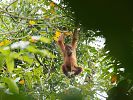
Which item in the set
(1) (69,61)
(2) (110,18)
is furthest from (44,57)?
(2) (110,18)

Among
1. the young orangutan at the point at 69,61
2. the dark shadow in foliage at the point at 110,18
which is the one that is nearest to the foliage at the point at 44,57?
the young orangutan at the point at 69,61

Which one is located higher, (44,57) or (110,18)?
(44,57)

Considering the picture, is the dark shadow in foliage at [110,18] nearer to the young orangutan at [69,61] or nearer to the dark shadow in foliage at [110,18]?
the dark shadow in foliage at [110,18]

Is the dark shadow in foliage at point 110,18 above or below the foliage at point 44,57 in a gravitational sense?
below

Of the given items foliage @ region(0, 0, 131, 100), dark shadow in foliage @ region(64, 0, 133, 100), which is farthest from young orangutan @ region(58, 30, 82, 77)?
dark shadow in foliage @ region(64, 0, 133, 100)

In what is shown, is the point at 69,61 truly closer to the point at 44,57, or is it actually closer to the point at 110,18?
the point at 44,57

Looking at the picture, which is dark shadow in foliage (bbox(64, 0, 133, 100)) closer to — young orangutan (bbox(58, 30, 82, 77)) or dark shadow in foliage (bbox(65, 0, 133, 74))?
dark shadow in foliage (bbox(65, 0, 133, 74))

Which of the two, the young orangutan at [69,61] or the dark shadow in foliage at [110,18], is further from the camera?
the young orangutan at [69,61]

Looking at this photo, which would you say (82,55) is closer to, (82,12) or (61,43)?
(61,43)

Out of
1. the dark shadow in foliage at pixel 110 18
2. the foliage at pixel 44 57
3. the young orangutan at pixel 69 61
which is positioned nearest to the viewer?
the dark shadow in foliage at pixel 110 18

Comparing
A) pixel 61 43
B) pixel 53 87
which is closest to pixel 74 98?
pixel 61 43

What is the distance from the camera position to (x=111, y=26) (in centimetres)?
24

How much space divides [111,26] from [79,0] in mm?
33

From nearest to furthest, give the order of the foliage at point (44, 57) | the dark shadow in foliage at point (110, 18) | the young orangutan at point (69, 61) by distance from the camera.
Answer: the dark shadow in foliage at point (110, 18) < the foliage at point (44, 57) < the young orangutan at point (69, 61)
